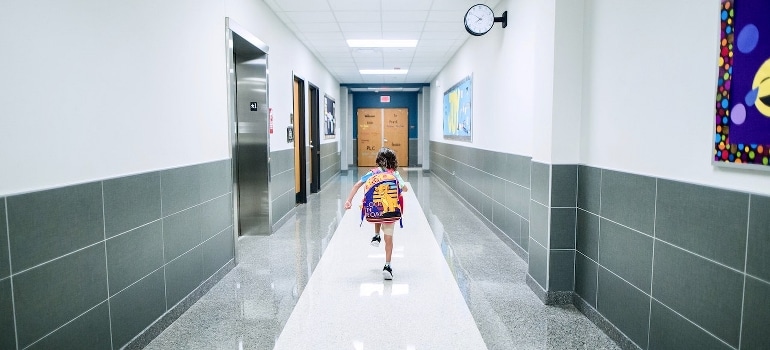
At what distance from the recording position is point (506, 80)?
19.2 feet

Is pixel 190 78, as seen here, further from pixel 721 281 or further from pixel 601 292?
pixel 721 281

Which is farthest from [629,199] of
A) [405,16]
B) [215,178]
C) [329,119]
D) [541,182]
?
Answer: [329,119]

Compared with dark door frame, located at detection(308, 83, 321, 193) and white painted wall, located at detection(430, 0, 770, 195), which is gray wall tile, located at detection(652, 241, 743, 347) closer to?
white painted wall, located at detection(430, 0, 770, 195)

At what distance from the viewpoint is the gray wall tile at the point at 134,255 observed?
2748 mm

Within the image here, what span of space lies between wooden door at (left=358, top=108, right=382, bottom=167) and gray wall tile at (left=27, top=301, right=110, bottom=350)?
15538 mm

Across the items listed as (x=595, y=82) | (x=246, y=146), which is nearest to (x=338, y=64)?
(x=246, y=146)

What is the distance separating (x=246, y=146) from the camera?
20.0 ft

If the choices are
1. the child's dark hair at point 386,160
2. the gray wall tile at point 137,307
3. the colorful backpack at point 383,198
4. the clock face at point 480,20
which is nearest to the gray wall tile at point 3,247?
the gray wall tile at point 137,307

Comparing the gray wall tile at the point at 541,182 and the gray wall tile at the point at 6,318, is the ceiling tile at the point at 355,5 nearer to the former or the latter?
the gray wall tile at the point at 541,182

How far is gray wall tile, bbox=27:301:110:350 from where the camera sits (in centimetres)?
227

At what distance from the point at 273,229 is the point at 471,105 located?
12.8 ft

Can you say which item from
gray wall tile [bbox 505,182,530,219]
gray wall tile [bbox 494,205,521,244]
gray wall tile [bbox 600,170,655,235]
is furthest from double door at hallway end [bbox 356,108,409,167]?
gray wall tile [bbox 600,170,655,235]

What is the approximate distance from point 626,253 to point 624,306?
33 cm

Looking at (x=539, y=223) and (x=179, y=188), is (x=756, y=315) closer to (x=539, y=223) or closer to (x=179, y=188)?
(x=539, y=223)
